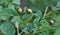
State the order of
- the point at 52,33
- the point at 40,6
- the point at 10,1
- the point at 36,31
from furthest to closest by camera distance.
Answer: the point at 40,6, the point at 10,1, the point at 52,33, the point at 36,31

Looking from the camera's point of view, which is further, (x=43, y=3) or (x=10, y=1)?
(x=43, y=3)

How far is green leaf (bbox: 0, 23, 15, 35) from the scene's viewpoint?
1.03 metres

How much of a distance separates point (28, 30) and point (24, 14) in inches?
3.6

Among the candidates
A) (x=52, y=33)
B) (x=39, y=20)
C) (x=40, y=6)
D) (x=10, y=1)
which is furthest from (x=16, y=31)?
(x=40, y=6)

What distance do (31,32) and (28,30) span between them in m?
0.02

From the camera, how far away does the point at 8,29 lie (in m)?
1.03

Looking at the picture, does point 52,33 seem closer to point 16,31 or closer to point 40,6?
point 16,31

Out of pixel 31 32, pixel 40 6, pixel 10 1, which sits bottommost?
pixel 31 32

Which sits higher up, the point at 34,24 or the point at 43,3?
the point at 43,3

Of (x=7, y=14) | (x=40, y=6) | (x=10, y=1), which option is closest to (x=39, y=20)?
(x=7, y=14)

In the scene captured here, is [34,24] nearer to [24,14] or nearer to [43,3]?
[24,14]

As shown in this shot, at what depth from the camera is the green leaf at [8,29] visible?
103 centimetres

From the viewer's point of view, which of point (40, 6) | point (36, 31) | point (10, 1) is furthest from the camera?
point (40, 6)

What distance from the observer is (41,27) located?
1.03 metres
